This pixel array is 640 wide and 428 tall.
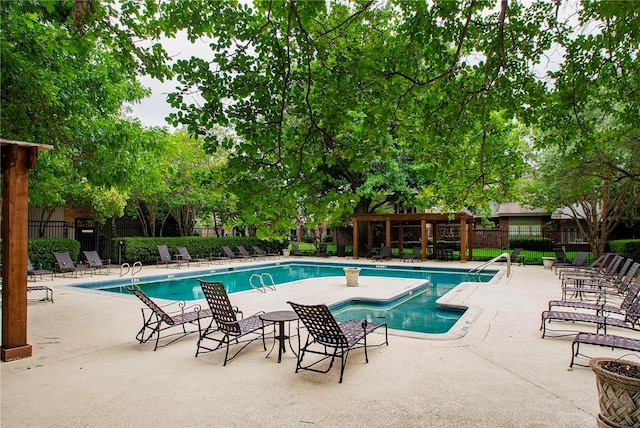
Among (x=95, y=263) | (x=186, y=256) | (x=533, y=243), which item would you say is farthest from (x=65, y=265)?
(x=533, y=243)

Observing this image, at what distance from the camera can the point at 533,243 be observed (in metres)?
26.2

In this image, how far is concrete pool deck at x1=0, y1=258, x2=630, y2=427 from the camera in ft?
11.2

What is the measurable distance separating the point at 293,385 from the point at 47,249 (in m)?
14.3

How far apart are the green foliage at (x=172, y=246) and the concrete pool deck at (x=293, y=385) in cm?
1174

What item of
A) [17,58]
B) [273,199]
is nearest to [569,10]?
[273,199]

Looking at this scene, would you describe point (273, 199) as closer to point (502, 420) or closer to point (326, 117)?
point (326, 117)

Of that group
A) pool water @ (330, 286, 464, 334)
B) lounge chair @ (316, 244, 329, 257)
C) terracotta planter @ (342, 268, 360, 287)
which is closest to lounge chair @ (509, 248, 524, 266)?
Result: pool water @ (330, 286, 464, 334)

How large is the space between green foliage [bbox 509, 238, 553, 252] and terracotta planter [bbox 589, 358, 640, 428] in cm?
2529

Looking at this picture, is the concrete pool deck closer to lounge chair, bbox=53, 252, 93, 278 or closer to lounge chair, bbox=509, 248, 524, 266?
lounge chair, bbox=53, 252, 93, 278

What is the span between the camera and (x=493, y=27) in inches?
197

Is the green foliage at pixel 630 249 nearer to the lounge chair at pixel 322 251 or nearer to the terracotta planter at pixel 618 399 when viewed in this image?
the lounge chair at pixel 322 251

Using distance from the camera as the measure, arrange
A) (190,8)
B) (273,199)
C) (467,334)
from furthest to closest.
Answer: (467,334) → (190,8) → (273,199)

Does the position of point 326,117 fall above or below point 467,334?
above

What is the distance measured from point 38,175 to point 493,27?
8647 mm
